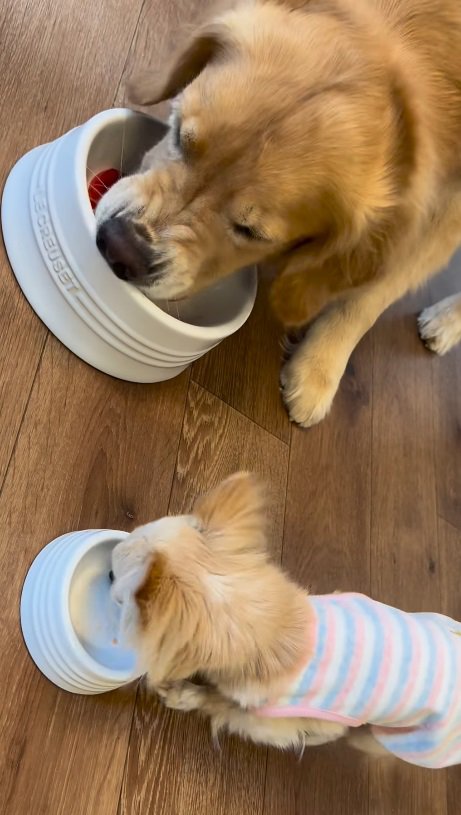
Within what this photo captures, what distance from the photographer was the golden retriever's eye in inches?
44.7

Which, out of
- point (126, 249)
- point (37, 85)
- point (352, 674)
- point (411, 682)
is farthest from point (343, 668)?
point (37, 85)

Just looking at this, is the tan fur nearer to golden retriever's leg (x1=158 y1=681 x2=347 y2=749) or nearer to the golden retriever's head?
golden retriever's leg (x1=158 y1=681 x2=347 y2=749)

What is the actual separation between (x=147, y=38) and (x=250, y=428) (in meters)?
0.97

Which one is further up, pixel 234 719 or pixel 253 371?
pixel 253 371

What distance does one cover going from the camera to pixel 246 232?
1.15 m

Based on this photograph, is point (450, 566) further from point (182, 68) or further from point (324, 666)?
point (182, 68)

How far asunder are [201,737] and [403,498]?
82cm

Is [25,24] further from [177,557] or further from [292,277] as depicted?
[177,557]

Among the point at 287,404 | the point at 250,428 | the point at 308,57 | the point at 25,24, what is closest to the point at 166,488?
the point at 250,428

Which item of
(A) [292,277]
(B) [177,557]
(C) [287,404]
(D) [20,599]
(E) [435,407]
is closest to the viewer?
(B) [177,557]

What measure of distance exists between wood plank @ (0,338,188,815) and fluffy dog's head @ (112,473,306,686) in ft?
0.63

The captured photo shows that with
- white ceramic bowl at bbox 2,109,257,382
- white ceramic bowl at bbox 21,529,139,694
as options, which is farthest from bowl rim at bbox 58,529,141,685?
white ceramic bowl at bbox 2,109,257,382

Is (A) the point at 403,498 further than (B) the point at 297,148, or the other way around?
(A) the point at 403,498

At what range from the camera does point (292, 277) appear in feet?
4.36
